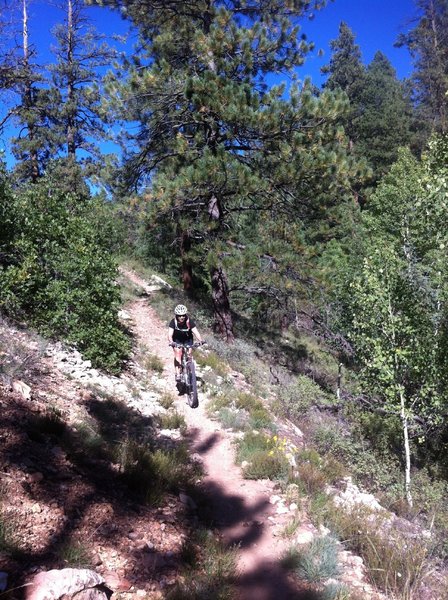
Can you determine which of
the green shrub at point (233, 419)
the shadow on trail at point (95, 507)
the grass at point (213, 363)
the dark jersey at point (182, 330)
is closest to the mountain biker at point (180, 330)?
the dark jersey at point (182, 330)

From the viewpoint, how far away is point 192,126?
12.0 metres

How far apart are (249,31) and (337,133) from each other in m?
3.18

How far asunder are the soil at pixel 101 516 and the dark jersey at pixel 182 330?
7.67 feet

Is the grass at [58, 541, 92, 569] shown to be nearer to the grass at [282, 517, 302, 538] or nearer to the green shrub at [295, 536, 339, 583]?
the green shrub at [295, 536, 339, 583]

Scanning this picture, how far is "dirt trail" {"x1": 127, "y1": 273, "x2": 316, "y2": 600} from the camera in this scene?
3.88m

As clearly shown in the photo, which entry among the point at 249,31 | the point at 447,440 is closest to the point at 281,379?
the point at 447,440

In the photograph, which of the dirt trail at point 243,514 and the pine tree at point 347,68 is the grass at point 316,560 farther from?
the pine tree at point 347,68

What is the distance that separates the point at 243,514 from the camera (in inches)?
200

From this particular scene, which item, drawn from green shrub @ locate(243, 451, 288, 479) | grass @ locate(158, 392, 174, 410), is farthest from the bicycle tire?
green shrub @ locate(243, 451, 288, 479)

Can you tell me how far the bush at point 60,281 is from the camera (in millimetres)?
8289

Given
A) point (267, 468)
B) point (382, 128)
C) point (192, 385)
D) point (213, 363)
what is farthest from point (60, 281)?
point (382, 128)

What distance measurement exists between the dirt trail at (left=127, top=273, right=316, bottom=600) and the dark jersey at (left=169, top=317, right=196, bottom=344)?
49.2 inches

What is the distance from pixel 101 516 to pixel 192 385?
13.5 ft

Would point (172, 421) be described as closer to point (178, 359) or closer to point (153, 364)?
point (178, 359)
